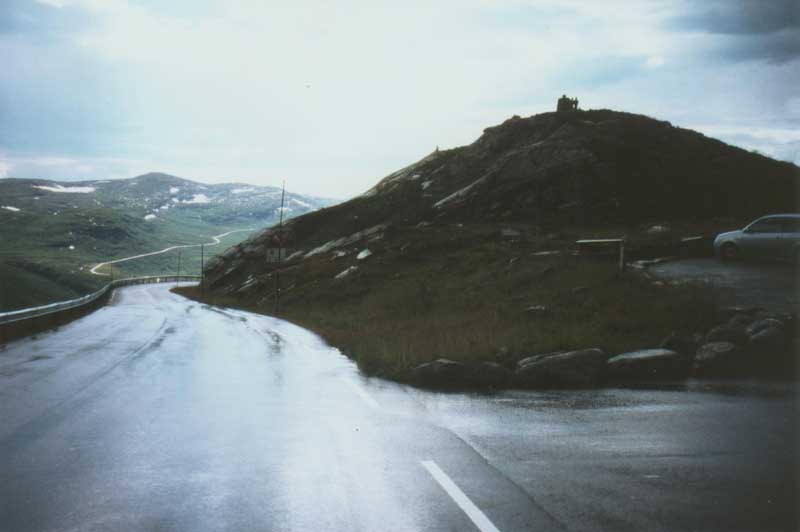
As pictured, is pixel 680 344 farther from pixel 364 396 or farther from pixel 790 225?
pixel 790 225

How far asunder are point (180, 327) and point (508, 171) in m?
45.4

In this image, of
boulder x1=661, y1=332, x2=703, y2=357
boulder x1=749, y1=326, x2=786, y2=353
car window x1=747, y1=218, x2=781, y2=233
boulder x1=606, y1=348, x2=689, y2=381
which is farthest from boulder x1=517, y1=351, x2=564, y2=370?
car window x1=747, y1=218, x2=781, y2=233

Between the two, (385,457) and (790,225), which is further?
(790,225)

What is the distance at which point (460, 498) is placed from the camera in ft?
19.1

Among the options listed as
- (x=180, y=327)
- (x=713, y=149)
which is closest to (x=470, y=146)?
(x=713, y=149)

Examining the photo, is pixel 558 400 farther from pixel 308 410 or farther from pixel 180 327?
pixel 180 327

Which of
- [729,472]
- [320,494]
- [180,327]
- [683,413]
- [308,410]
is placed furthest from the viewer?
[180,327]

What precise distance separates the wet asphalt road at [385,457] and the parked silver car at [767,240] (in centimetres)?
1802

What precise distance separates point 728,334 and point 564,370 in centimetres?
371

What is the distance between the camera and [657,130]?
247 ft

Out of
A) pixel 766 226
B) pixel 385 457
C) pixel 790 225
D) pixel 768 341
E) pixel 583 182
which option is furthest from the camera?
pixel 583 182

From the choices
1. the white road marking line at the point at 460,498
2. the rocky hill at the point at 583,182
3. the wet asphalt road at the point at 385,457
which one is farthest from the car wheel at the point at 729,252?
the white road marking line at the point at 460,498

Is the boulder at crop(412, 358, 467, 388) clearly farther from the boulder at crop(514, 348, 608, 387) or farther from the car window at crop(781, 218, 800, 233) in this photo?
the car window at crop(781, 218, 800, 233)

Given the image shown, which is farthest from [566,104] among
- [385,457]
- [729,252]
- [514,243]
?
[385,457]
